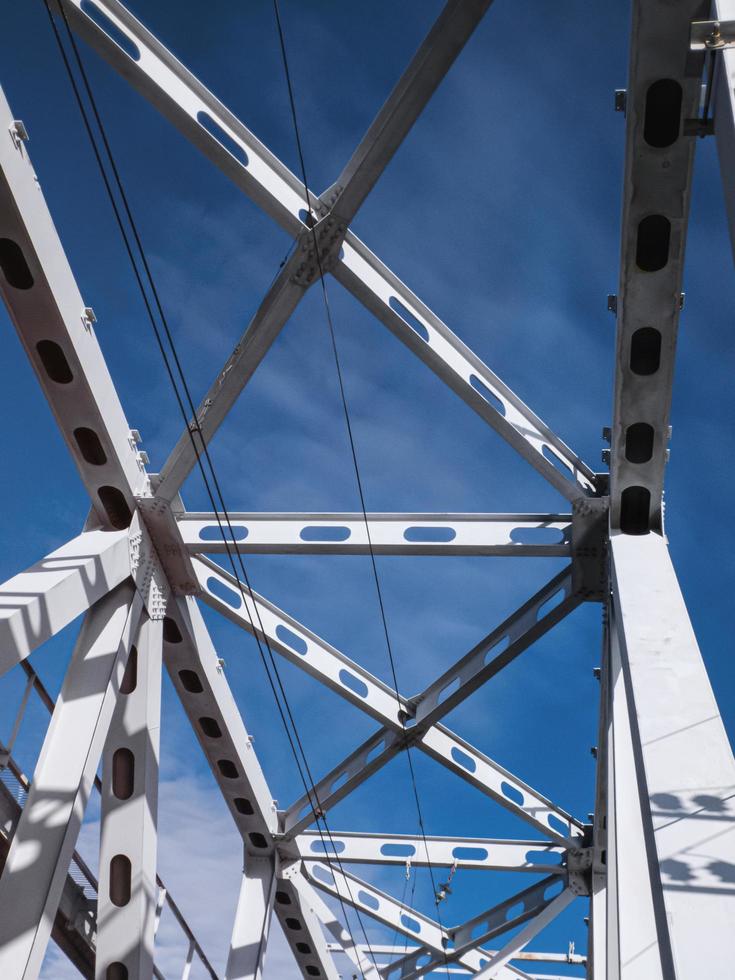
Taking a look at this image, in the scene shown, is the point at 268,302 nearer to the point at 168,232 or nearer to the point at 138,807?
the point at 168,232

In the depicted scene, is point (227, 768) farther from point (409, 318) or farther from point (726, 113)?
point (726, 113)

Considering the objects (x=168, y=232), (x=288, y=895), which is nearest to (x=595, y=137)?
(x=168, y=232)

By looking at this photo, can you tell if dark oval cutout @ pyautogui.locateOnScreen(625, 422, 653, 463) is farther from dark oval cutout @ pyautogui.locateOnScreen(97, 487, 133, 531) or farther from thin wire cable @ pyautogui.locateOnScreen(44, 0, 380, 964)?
dark oval cutout @ pyautogui.locateOnScreen(97, 487, 133, 531)

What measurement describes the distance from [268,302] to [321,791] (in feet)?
25.3

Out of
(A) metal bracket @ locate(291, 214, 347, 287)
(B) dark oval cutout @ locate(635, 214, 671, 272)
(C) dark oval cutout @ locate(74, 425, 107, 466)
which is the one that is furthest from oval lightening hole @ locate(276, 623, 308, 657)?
(B) dark oval cutout @ locate(635, 214, 671, 272)

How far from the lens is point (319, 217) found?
8656 mm

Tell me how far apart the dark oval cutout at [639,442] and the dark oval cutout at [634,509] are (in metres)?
0.33

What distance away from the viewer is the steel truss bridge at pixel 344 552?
19.5 feet

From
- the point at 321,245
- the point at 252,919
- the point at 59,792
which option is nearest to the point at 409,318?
the point at 321,245

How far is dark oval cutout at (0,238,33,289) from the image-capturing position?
8148 mm

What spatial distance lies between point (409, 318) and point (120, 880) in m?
6.78

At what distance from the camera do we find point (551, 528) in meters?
9.97

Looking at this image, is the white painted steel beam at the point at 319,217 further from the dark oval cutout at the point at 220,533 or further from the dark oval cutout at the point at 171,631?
the dark oval cutout at the point at 171,631

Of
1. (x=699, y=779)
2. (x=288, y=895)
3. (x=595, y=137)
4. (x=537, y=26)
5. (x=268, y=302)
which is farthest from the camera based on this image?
(x=288, y=895)
